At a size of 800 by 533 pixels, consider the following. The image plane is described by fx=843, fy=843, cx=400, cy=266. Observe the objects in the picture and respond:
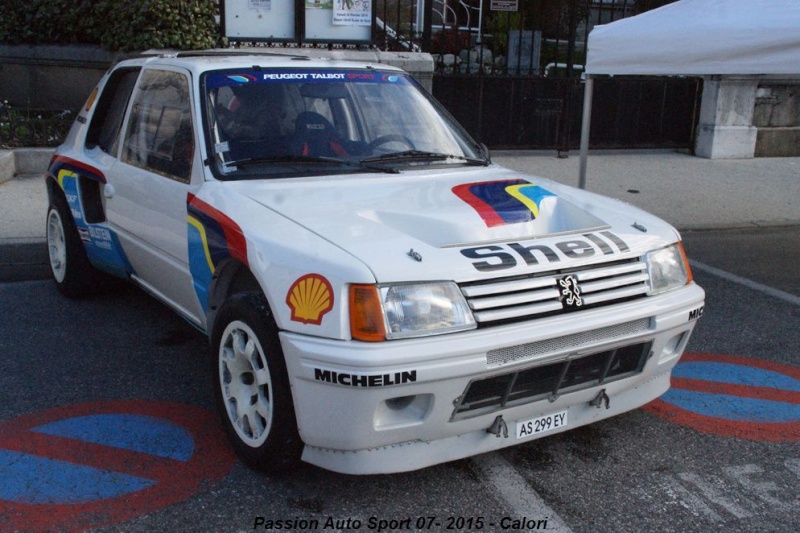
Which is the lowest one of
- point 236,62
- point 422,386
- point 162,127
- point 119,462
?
point 119,462

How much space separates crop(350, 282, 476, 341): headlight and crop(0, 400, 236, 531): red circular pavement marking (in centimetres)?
104

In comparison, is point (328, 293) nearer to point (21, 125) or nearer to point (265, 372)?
point (265, 372)

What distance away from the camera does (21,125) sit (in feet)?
31.8

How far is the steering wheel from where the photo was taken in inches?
174

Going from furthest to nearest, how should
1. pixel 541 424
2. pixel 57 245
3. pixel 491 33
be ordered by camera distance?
pixel 491 33, pixel 57 245, pixel 541 424

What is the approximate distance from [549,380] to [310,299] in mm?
995

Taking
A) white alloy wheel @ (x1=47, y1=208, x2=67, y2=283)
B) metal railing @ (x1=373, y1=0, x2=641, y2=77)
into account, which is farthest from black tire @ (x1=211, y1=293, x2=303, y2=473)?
metal railing @ (x1=373, y1=0, x2=641, y2=77)

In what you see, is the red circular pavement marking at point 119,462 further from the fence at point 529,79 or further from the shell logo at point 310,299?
the fence at point 529,79

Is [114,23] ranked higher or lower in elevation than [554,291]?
higher

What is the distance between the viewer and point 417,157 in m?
4.42

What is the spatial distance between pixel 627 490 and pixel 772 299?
3374 mm

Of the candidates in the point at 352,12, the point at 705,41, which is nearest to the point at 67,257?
the point at 705,41

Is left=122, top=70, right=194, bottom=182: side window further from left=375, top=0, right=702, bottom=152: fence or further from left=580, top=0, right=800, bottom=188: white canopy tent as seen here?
left=375, top=0, right=702, bottom=152: fence

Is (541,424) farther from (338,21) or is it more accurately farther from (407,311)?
(338,21)
